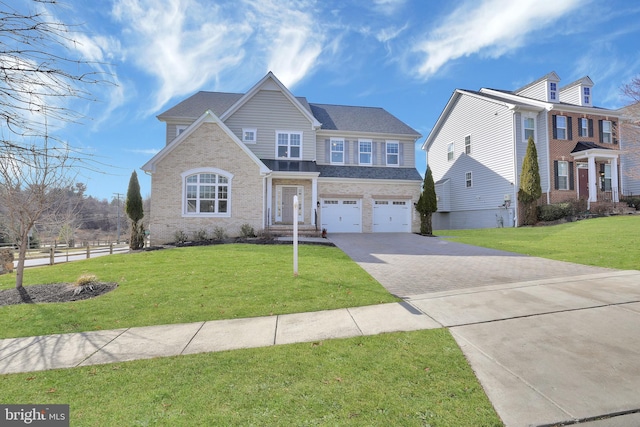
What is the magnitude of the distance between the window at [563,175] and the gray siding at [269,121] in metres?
17.2

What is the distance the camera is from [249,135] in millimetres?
19609

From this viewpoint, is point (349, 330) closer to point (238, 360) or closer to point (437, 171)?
point (238, 360)

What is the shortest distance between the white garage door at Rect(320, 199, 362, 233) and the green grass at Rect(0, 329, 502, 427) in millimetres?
16002

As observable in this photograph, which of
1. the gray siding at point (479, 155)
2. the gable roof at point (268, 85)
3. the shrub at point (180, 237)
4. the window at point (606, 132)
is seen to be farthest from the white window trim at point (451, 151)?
the shrub at point (180, 237)

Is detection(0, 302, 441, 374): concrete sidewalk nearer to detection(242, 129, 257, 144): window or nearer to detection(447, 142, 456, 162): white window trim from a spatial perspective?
detection(242, 129, 257, 144): window

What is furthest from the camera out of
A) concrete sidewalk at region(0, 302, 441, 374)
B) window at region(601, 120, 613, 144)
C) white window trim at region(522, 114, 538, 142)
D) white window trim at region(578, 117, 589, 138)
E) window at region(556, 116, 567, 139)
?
window at region(601, 120, 613, 144)

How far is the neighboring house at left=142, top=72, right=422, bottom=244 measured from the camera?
53.4 feet

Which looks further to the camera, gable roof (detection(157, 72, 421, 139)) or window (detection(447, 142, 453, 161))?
window (detection(447, 142, 453, 161))

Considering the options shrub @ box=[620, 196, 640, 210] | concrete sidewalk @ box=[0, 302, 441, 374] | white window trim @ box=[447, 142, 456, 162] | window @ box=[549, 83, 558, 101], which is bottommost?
concrete sidewalk @ box=[0, 302, 441, 374]

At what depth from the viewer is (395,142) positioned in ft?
71.9

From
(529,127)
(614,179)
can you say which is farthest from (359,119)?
(614,179)

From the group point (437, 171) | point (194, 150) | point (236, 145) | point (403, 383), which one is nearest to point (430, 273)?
point (403, 383)

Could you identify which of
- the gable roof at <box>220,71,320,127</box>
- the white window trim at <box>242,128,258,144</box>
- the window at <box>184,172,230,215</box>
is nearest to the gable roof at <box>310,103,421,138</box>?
the gable roof at <box>220,71,320,127</box>

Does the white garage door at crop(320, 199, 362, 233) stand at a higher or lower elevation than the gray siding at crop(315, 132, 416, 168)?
lower
